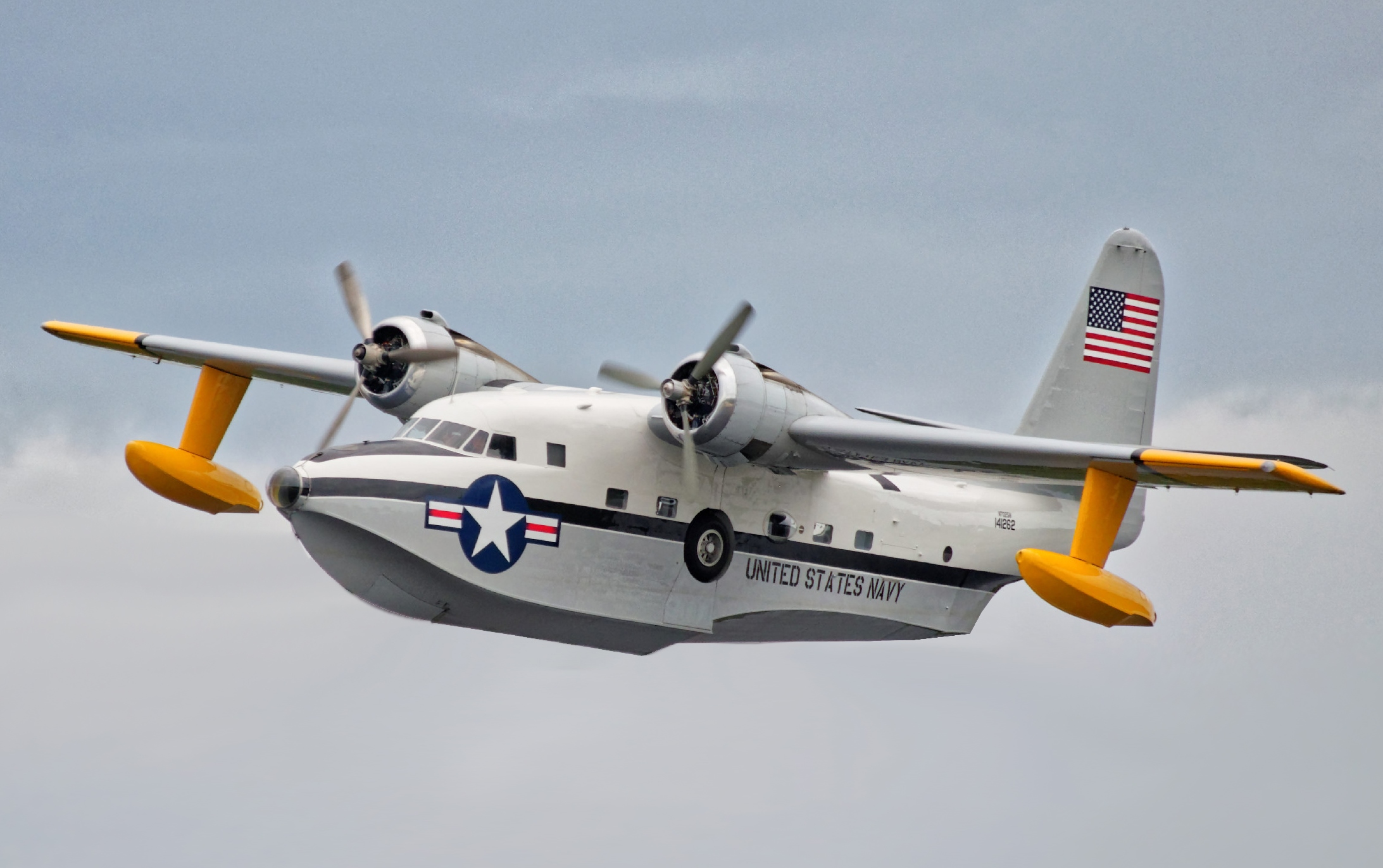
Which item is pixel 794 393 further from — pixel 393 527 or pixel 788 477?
pixel 393 527

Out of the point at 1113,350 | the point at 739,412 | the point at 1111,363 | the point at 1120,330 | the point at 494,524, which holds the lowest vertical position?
the point at 494,524

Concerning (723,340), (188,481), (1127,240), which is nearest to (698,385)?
(723,340)

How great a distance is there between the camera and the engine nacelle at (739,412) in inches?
623

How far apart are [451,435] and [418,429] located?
38 cm

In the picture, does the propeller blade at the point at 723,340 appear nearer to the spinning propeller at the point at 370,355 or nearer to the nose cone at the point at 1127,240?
the spinning propeller at the point at 370,355

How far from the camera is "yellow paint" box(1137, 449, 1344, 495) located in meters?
14.5

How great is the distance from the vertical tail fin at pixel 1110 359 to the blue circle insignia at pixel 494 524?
7997mm

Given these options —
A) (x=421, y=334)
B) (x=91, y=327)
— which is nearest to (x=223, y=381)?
(x=91, y=327)

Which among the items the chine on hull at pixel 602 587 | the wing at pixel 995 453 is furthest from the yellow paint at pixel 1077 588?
the chine on hull at pixel 602 587

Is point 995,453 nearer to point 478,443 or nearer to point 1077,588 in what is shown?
point 1077,588

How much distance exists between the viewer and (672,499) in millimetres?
16578

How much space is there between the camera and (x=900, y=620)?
1886 cm

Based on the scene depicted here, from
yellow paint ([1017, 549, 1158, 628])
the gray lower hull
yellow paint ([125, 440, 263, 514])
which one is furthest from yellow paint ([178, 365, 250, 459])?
yellow paint ([1017, 549, 1158, 628])

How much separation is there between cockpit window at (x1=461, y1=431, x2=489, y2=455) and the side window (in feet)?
0.20
